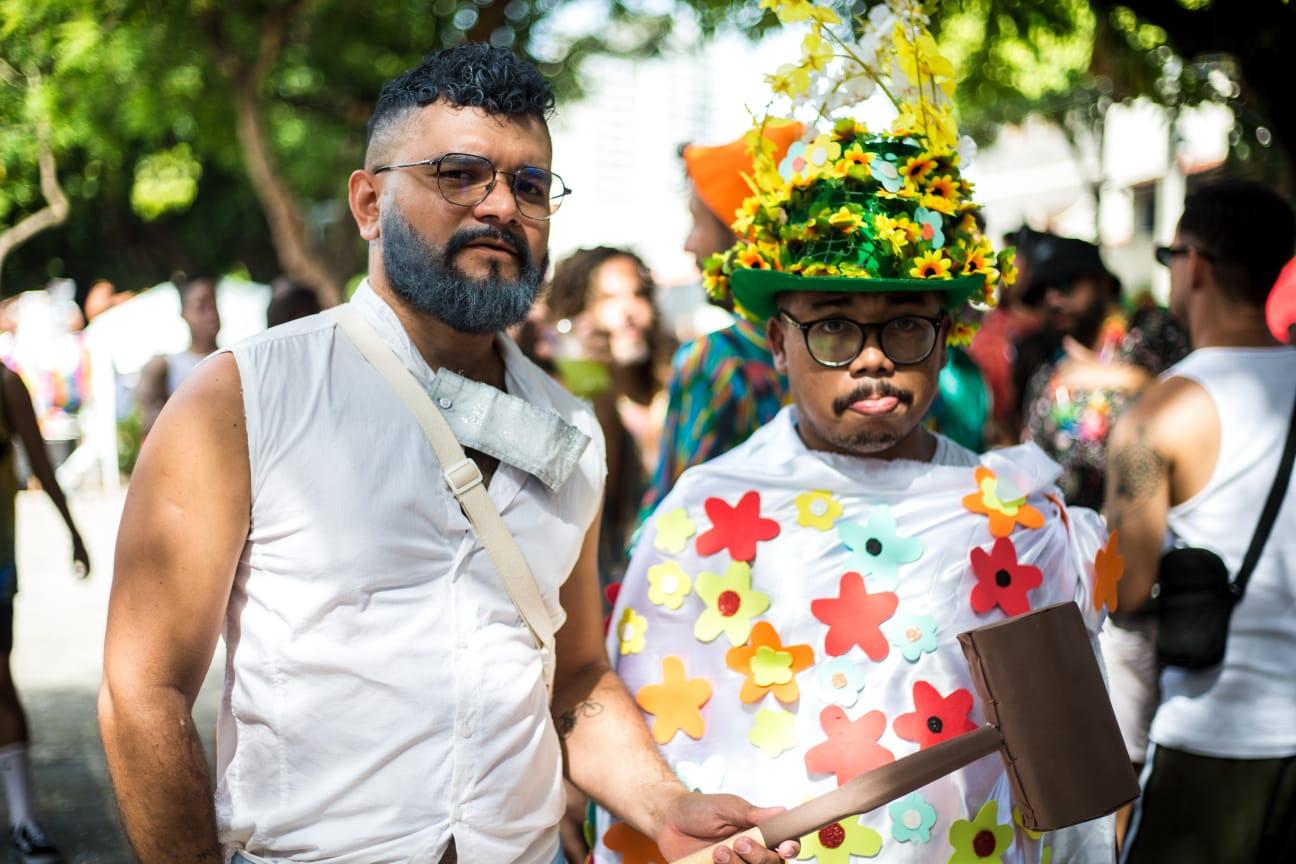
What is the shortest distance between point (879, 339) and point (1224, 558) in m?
1.23

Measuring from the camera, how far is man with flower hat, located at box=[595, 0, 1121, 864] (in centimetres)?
261

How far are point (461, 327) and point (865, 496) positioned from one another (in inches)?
37.4

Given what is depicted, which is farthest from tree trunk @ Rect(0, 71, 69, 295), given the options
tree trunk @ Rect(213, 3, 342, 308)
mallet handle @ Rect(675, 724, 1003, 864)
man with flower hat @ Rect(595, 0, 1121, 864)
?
mallet handle @ Rect(675, 724, 1003, 864)

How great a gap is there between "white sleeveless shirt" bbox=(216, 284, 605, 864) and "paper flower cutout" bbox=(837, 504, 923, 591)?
0.79m

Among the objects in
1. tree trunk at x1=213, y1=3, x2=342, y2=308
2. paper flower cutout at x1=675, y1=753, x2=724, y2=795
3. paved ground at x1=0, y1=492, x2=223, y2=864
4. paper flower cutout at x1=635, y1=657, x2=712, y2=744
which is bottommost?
paved ground at x1=0, y1=492, x2=223, y2=864

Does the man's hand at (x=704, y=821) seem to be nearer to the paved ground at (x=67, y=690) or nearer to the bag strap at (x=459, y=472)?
the bag strap at (x=459, y=472)

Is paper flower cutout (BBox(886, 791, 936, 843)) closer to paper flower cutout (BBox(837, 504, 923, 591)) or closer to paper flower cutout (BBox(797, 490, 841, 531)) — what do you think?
paper flower cutout (BBox(837, 504, 923, 591))

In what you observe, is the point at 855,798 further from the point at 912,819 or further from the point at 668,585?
the point at 668,585

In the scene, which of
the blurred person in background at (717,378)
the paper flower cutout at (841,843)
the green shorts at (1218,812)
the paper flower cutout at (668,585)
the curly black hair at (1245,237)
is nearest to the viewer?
the paper flower cutout at (841,843)

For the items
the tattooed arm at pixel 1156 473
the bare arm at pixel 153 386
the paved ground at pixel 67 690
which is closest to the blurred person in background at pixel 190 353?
the bare arm at pixel 153 386

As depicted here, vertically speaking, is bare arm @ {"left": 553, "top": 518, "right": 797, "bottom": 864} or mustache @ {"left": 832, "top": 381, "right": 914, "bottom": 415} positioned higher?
mustache @ {"left": 832, "top": 381, "right": 914, "bottom": 415}

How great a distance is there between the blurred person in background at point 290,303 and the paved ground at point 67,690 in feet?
6.58

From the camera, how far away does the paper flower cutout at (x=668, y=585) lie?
276 cm

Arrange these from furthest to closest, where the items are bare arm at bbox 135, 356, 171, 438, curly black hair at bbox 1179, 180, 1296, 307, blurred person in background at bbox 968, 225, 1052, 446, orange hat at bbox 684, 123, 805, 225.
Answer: bare arm at bbox 135, 356, 171, 438, blurred person in background at bbox 968, 225, 1052, 446, orange hat at bbox 684, 123, 805, 225, curly black hair at bbox 1179, 180, 1296, 307
